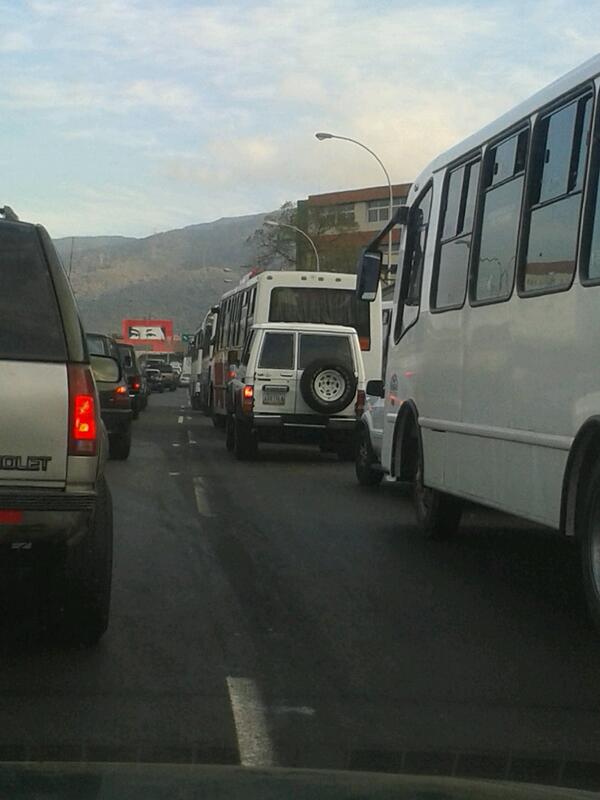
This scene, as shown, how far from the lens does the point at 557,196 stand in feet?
26.8

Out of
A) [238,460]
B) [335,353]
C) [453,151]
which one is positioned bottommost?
[238,460]

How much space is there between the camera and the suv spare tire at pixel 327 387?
21328 millimetres

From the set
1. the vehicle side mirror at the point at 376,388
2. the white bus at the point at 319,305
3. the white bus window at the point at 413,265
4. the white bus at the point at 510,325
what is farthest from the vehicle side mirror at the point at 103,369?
the white bus at the point at 319,305

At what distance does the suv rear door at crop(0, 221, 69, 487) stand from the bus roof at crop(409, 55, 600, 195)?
3.31 m

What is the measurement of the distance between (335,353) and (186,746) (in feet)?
57.1

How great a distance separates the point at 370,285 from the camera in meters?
12.1

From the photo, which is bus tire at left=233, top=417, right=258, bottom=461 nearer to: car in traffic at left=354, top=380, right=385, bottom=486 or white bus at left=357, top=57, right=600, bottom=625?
car in traffic at left=354, top=380, right=385, bottom=486

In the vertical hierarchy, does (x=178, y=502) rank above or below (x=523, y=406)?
below

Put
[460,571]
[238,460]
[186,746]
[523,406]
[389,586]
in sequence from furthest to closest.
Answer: [238,460], [460,571], [389,586], [523,406], [186,746]

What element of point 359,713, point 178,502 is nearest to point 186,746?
point 359,713

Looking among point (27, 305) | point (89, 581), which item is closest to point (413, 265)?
point (89, 581)

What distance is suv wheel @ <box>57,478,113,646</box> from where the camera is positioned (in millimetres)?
6613

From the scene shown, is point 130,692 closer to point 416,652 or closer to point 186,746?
point 186,746

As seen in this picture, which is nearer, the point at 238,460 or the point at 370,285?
the point at 370,285
